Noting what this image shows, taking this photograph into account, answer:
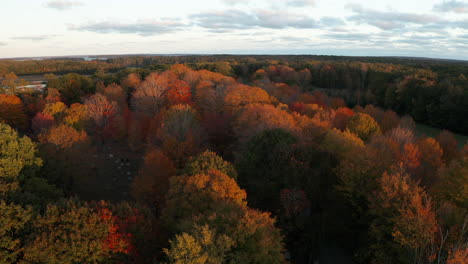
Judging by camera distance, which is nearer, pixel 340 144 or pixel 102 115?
pixel 340 144

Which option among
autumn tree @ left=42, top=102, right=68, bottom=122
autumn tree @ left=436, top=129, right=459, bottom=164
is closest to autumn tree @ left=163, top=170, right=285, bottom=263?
autumn tree @ left=436, top=129, right=459, bottom=164

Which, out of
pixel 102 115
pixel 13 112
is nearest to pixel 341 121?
pixel 102 115

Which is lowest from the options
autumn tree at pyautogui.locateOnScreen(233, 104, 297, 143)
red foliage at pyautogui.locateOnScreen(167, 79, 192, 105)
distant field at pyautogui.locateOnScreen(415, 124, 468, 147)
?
distant field at pyautogui.locateOnScreen(415, 124, 468, 147)

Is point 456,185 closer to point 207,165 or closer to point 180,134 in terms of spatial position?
point 207,165

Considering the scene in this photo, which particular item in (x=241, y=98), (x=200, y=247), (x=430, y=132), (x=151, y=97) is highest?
(x=241, y=98)

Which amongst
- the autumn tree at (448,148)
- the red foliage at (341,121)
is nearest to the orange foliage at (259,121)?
the red foliage at (341,121)

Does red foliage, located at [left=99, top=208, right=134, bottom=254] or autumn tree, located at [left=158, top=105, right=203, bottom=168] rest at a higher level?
autumn tree, located at [left=158, top=105, right=203, bottom=168]

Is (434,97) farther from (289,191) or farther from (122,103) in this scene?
(122,103)

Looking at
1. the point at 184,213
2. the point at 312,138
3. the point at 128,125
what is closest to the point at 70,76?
the point at 128,125

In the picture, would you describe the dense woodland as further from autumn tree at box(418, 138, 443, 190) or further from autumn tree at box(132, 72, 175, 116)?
autumn tree at box(132, 72, 175, 116)

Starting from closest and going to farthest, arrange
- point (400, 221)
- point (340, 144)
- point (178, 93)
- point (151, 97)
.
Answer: point (400, 221) < point (340, 144) < point (151, 97) < point (178, 93)

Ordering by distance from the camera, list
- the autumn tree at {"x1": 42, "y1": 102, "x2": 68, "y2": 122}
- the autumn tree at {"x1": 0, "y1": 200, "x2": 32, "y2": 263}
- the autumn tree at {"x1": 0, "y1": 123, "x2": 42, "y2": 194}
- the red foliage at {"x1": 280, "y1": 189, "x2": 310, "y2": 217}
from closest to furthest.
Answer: the autumn tree at {"x1": 0, "y1": 200, "x2": 32, "y2": 263} < the red foliage at {"x1": 280, "y1": 189, "x2": 310, "y2": 217} < the autumn tree at {"x1": 0, "y1": 123, "x2": 42, "y2": 194} < the autumn tree at {"x1": 42, "y1": 102, "x2": 68, "y2": 122}
